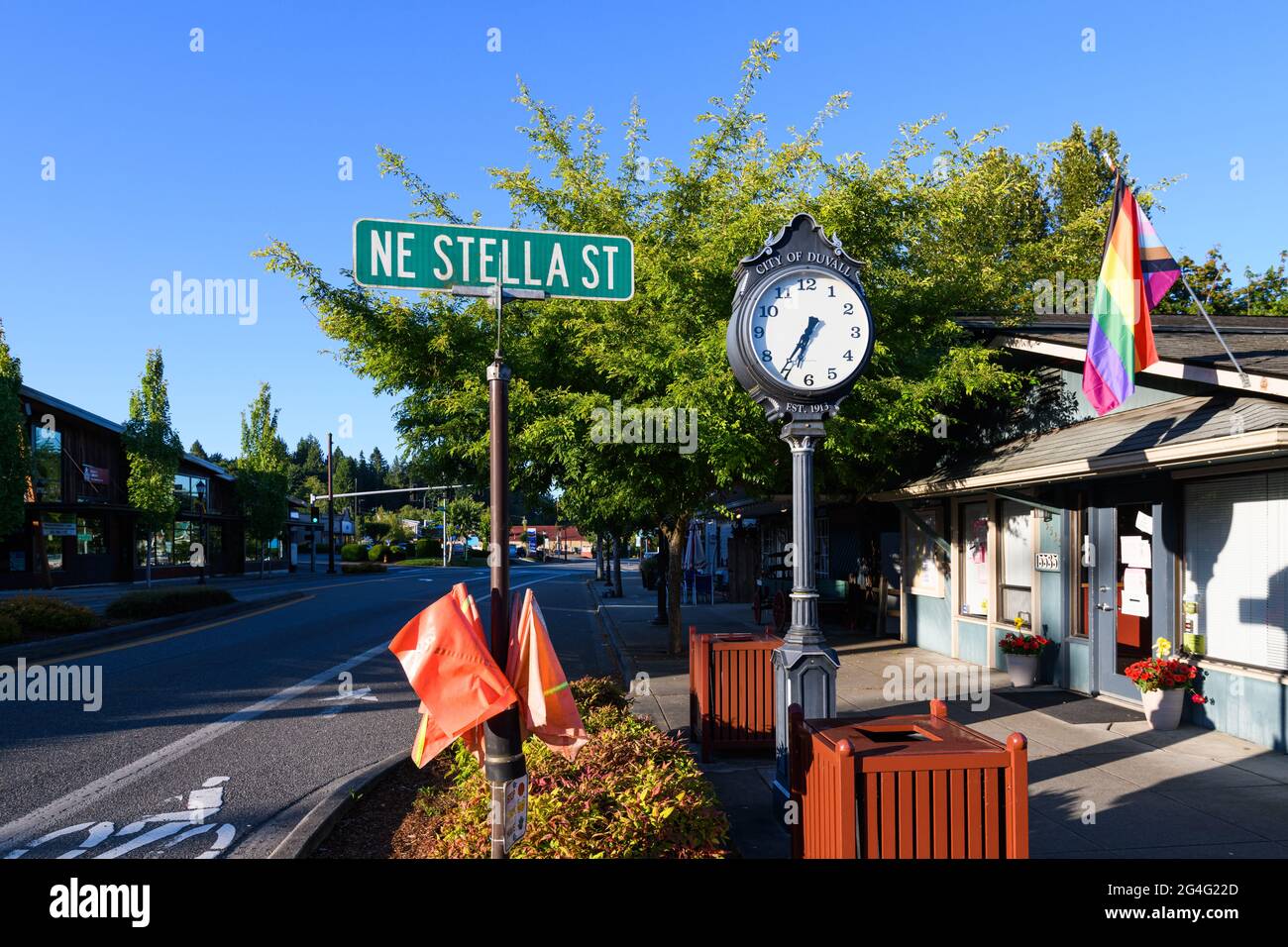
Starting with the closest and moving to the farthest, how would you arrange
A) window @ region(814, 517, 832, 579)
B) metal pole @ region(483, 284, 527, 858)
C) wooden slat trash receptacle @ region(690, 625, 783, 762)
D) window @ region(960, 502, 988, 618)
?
1. metal pole @ region(483, 284, 527, 858)
2. wooden slat trash receptacle @ region(690, 625, 783, 762)
3. window @ region(960, 502, 988, 618)
4. window @ region(814, 517, 832, 579)

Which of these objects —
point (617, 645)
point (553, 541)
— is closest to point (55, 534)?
point (617, 645)

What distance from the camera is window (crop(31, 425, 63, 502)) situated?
34.1 m

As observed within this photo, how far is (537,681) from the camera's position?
11.6 ft

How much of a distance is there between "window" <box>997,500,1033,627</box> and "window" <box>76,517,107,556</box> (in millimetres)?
38689

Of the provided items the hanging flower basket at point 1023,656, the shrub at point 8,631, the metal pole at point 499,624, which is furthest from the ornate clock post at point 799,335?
the shrub at point 8,631

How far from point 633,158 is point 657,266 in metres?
3.61

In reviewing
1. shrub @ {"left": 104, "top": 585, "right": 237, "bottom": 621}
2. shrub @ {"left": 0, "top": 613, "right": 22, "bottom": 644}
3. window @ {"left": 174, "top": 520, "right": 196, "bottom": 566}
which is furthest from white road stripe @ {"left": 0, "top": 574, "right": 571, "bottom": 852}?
window @ {"left": 174, "top": 520, "right": 196, "bottom": 566}

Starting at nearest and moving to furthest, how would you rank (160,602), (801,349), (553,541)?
(801,349), (160,602), (553,541)

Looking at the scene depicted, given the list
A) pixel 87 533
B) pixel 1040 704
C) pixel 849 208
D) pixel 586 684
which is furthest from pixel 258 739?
pixel 87 533

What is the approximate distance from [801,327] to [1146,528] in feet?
18.8

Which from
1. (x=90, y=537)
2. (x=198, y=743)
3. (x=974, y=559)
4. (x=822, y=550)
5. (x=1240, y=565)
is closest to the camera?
(x=1240, y=565)

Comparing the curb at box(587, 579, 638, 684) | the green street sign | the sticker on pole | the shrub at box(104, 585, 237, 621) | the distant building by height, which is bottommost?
the distant building

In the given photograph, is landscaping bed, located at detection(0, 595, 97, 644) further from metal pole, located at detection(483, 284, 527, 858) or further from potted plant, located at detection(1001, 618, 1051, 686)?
potted plant, located at detection(1001, 618, 1051, 686)

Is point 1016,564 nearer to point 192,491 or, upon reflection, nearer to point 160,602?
point 160,602
